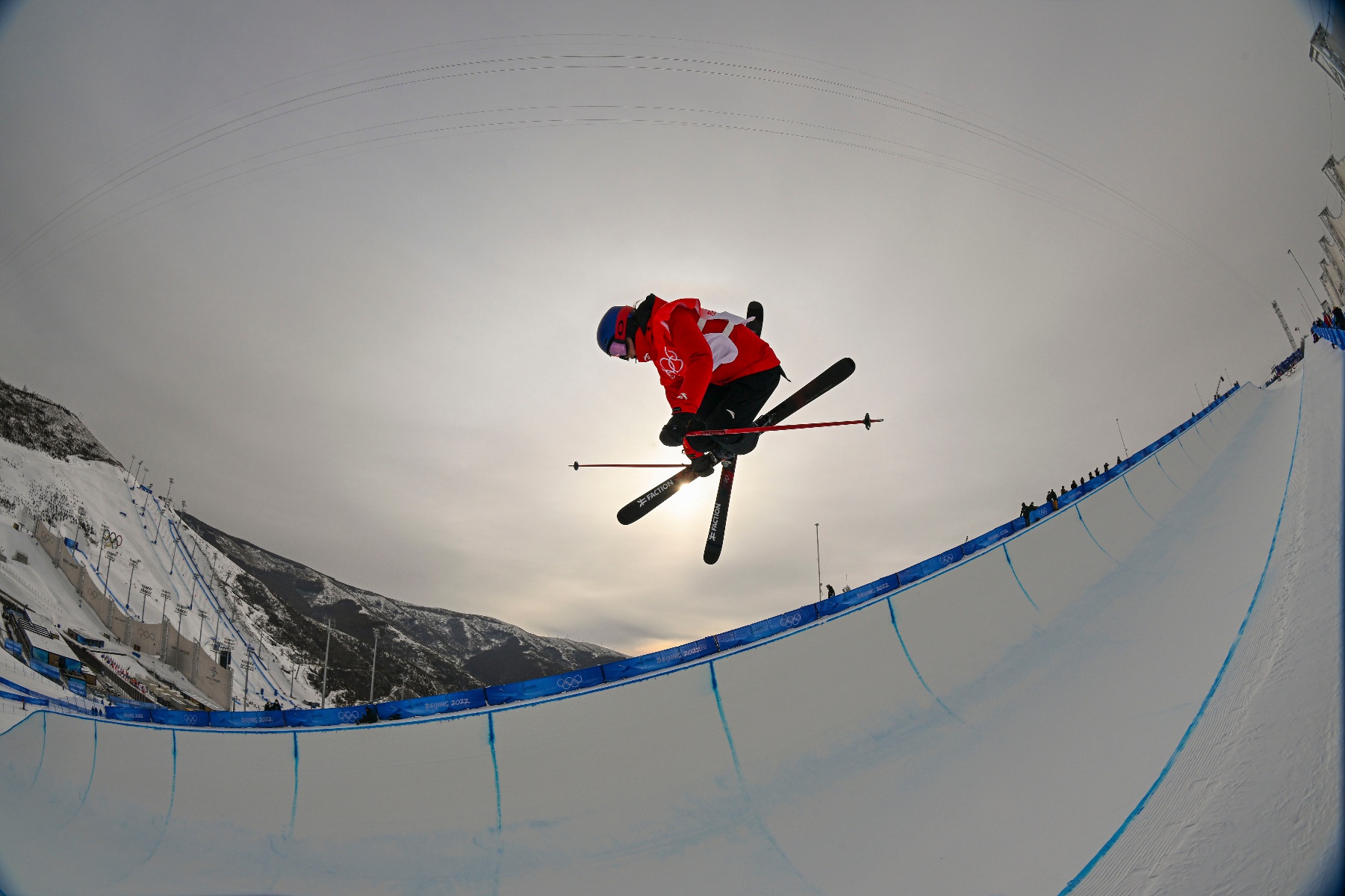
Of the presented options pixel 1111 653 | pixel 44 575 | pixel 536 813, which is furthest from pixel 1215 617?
pixel 44 575

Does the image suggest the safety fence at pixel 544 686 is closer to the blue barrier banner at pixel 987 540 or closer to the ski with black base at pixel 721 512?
the ski with black base at pixel 721 512

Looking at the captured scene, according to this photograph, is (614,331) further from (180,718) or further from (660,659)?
(180,718)

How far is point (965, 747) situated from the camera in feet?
9.20

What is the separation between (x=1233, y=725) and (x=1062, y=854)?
2.48ft

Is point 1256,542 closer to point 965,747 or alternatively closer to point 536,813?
point 965,747

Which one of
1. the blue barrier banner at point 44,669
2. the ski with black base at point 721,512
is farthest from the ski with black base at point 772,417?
the blue barrier banner at point 44,669

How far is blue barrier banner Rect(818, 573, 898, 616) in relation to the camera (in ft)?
14.3

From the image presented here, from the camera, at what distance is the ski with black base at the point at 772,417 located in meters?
4.54

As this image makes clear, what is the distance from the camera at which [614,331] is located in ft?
13.0

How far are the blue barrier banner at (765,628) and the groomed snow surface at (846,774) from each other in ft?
1.62

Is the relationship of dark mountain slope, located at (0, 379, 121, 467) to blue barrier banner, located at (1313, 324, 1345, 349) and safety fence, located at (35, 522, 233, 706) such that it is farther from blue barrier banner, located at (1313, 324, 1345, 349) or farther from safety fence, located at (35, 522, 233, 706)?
blue barrier banner, located at (1313, 324, 1345, 349)

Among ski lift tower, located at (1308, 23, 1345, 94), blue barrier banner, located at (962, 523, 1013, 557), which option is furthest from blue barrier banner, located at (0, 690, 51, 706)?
ski lift tower, located at (1308, 23, 1345, 94)

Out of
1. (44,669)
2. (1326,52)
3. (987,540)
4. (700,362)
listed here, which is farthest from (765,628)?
(44,669)

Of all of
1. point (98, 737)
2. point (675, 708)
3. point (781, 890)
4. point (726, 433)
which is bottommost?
point (781, 890)
